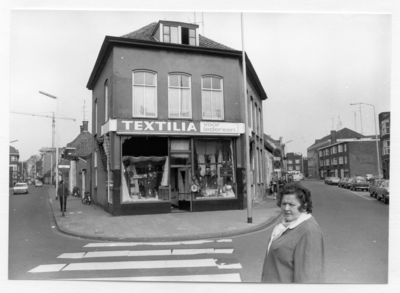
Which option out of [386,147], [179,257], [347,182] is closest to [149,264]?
[179,257]

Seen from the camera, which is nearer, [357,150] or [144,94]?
[357,150]

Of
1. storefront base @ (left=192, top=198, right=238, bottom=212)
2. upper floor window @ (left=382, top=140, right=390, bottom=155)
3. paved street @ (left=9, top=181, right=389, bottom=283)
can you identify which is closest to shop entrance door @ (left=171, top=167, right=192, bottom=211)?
storefront base @ (left=192, top=198, right=238, bottom=212)

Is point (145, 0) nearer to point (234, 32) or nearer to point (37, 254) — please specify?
point (234, 32)

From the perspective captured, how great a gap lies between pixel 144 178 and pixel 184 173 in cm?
181

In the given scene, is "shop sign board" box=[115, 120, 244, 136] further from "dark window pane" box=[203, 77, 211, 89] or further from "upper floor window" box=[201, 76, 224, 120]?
"dark window pane" box=[203, 77, 211, 89]

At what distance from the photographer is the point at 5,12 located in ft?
18.6

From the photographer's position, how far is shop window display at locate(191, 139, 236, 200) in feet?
44.5

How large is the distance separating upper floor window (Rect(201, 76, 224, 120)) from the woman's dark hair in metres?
10.7

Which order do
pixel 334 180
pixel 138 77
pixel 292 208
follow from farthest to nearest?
pixel 138 77 → pixel 334 180 → pixel 292 208

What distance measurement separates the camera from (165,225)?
32.8 ft

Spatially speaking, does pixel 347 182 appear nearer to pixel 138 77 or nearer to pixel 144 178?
pixel 144 178

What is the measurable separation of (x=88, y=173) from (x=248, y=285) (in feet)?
58.2

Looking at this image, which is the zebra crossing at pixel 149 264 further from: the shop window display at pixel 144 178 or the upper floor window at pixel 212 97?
the upper floor window at pixel 212 97

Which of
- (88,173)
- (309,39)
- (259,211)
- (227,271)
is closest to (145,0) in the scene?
(309,39)
